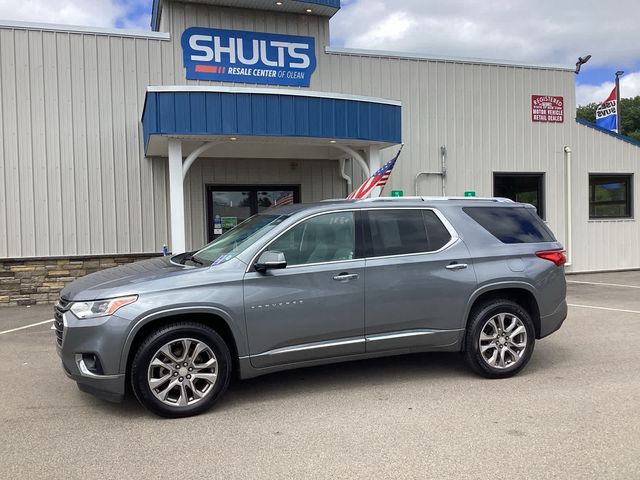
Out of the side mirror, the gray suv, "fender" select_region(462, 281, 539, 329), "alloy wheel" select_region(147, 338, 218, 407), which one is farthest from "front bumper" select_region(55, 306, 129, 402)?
"fender" select_region(462, 281, 539, 329)

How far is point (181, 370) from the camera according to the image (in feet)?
14.1

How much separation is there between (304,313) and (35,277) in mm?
7831

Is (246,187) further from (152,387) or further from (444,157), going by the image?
(152,387)

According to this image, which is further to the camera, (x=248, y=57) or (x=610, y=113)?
(x=610, y=113)

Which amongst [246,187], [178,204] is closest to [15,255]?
[178,204]

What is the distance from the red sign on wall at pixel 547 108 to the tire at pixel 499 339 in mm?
10036

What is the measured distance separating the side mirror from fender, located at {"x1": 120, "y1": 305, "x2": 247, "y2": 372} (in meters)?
0.47

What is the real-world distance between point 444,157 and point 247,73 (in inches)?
197

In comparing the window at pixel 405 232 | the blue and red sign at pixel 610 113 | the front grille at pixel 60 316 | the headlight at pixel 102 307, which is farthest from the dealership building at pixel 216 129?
the blue and red sign at pixel 610 113

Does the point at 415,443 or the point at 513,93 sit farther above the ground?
the point at 513,93

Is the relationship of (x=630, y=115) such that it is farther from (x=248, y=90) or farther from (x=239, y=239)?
(x=239, y=239)

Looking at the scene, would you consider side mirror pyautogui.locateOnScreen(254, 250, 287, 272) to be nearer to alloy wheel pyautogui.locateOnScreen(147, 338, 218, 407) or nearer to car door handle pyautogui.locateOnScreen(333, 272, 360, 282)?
car door handle pyautogui.locateOnScreen(333, 272, 360, 282)

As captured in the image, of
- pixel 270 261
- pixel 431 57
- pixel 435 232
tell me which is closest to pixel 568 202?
pixel 431 57

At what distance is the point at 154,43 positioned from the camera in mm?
11062
